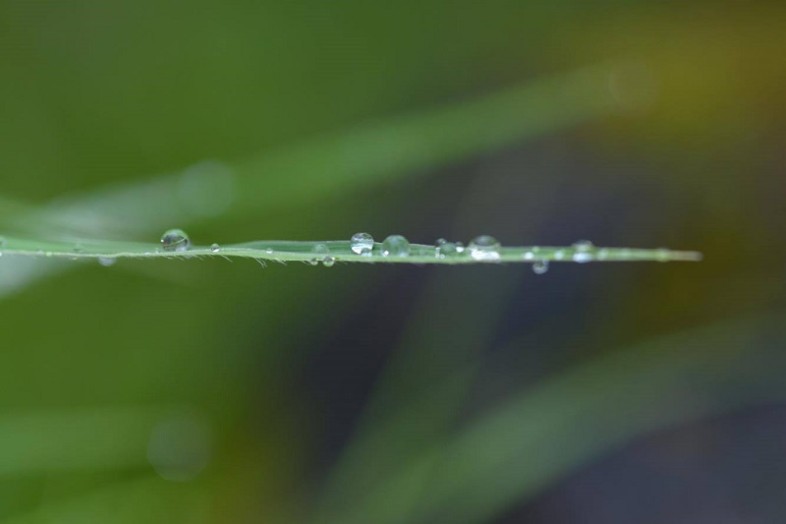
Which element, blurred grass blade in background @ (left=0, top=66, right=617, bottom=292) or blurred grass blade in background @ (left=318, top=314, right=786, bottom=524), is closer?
blurred grass blade in background @ (left=0, top=66, right=617, bottom=292)

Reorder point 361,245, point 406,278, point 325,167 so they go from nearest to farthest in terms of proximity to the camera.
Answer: point 361,245
point 325,167
point 406,278

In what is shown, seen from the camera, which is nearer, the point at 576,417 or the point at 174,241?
the point at 174,241

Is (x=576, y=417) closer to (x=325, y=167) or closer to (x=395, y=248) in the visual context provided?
(x=325, y=167)

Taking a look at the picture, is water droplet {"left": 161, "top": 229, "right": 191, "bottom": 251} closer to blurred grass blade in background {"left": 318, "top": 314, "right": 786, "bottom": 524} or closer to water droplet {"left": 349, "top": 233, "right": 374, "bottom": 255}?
water droplet {"left": 349, "top": 233, "right": 374, "bottom": 255}

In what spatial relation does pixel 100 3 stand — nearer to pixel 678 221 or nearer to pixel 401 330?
pixel 401 330

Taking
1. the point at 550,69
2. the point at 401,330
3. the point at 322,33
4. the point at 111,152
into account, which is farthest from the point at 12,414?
the point at 550,69

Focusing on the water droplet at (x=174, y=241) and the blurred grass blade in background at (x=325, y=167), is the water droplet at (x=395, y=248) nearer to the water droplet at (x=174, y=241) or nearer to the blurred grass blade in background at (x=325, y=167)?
the water droplet at (x=174, y=241)

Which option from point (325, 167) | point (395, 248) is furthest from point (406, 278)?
point (395, 248)

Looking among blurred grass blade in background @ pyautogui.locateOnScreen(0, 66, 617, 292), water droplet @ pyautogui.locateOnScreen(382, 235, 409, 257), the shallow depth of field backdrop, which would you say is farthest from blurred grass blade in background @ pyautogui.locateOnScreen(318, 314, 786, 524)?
water droplet @ pyautogui.locateOnScreen(382, 235, 409, 257)

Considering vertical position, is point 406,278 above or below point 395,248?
above
